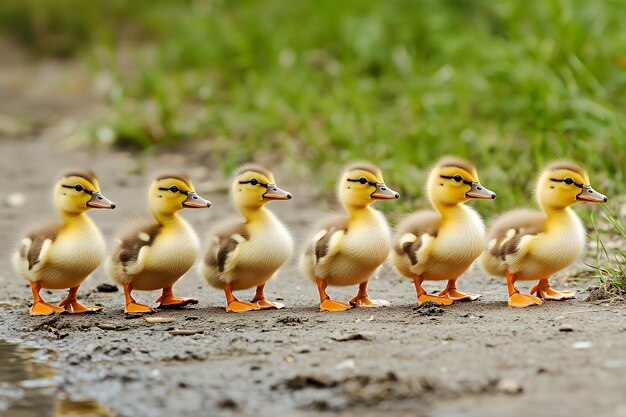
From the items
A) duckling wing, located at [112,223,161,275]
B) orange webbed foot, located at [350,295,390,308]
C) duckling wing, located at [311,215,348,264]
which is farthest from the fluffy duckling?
orange webbed foot, located at [350,295,390,308]

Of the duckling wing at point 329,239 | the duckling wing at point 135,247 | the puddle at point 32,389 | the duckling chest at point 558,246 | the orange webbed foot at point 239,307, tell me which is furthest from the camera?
the orange webbed foot at point 239,307

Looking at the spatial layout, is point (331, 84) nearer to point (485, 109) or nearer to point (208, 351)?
point (485, 109)

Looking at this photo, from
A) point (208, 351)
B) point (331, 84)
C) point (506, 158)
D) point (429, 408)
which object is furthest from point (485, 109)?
point (429, 408)

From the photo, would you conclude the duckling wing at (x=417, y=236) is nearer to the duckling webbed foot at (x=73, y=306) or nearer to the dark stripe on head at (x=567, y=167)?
the dark stripe on head at (x=567, y=167)

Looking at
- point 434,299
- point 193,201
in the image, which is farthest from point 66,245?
point 434,299

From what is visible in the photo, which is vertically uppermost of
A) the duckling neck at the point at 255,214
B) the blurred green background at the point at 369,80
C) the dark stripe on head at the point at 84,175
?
the blurred green background at the point at 369,80

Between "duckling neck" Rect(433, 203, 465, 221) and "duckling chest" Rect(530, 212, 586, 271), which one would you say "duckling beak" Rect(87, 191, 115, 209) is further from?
"duckling chest" Rect(530, 212, 586, 271)

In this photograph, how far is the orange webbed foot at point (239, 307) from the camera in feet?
20.2

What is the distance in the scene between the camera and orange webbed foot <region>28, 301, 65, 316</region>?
6.29 m

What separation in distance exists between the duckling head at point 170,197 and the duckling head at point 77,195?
0.26m

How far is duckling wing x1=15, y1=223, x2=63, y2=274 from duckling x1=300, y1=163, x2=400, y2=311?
4.66 feet

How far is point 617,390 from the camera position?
4262mm

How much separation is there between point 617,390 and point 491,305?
1835 millimetres

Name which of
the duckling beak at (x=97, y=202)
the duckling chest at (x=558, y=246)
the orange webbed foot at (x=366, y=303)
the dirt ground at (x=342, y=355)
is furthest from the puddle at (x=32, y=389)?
the duckling chest at (x=558, y=246)
